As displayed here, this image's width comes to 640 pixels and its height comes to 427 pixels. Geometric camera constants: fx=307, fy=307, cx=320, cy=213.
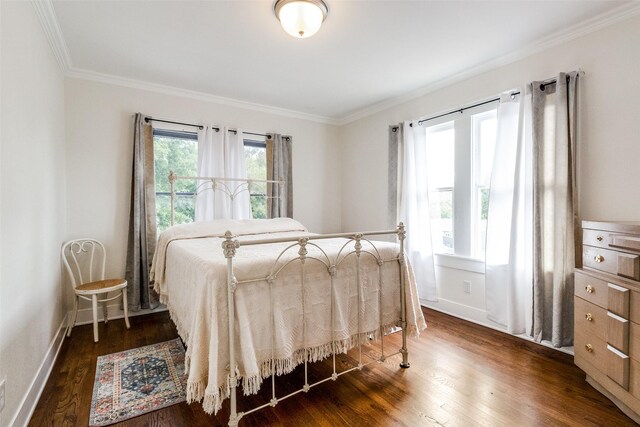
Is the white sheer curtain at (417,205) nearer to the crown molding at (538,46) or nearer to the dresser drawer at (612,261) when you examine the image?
the crown molding at (538,46)

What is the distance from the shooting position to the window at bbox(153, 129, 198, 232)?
141 inches

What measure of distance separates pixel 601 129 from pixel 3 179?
379 centimetres

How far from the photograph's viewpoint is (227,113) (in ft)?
13.0

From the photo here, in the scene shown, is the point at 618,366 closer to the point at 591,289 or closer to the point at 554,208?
the point at 591,289

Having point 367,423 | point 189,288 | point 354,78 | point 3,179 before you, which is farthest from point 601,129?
point 3,179

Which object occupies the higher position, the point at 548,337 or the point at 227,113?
the point at 227,113

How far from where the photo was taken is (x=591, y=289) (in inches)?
78.2

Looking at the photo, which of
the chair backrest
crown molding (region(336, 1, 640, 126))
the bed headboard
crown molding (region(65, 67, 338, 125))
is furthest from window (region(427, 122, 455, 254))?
the chair backrest

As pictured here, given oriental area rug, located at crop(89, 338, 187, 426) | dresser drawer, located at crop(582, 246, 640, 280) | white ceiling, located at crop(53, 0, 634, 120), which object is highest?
white ceiling, located at crop(53, 0, 634, 120)

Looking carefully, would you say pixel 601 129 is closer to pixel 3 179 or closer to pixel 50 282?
pixel 3 179

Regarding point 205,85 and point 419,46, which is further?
point 205,85

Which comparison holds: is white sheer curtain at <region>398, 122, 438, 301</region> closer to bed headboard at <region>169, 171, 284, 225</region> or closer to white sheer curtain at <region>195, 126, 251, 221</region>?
bed headboard at <region>169, 171, 284, 225</region>

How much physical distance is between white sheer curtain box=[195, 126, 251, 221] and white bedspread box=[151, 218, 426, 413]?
4.12 ft

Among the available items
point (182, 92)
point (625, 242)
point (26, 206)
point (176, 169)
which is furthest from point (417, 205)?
point (26, 206)
